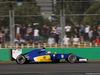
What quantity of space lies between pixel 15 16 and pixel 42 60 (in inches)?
183

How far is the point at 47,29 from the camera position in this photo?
15.6 metres

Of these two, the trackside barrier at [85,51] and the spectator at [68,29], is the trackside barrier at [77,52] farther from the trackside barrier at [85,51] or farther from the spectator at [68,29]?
the spectator at [68,29]

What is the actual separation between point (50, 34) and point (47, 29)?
0.40m

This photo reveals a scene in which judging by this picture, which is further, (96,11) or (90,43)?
(96,11)

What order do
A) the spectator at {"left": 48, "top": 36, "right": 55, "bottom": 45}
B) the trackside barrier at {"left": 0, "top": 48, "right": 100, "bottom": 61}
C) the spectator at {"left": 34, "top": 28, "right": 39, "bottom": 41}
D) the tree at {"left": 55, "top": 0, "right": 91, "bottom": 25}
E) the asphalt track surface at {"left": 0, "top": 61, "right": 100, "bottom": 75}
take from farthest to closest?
1. the tree at {"left": 55, "top": 0, "right": 91, "bottom": 25}
2. the spectator at {"left": 34, "top": 28, "right": 39, "bottom": 41}
3. the spectator at {"left": 48, "top": 36, "right": 55, "bottom": 45}
4. the trackside barrier at {"left": 0, "top": 48, "right": 100, "bottom": 61}
5. the asphalt track surface at {"left": 0, "top": 61, "right": 100, "bottom": 75}

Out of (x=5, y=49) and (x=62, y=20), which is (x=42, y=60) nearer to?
(x=5, y=49)

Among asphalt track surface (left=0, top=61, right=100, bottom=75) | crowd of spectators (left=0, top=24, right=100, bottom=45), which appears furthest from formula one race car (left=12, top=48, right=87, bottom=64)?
crowd of spectators (left=0, top=24, right=100, bottom=45)

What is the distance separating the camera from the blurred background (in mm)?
15023

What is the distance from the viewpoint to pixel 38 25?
15.8 m

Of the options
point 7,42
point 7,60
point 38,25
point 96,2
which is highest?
point 96,2

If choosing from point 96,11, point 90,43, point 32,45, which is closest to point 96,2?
point 96,11

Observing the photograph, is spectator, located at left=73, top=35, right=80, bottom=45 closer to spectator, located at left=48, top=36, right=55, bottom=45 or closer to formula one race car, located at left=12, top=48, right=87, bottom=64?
spectator, located at left=48, top=36, right=55, bottom=45

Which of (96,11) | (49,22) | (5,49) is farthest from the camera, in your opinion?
(96,11)

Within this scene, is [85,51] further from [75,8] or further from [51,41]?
[75,8]
